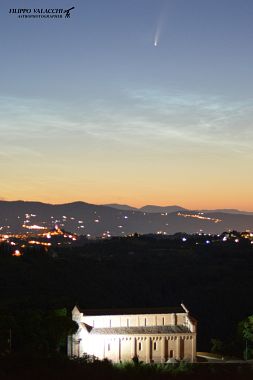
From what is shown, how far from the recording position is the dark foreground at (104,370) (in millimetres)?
37906

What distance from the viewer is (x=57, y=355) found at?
4112 cm

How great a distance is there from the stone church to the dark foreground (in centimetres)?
214

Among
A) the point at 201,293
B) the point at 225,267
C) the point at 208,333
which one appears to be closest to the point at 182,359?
the point at 208,333

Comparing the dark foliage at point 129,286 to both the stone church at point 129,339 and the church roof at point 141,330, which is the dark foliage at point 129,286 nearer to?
the stone church at point 129,339

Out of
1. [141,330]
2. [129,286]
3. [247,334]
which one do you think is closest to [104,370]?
[141,330]

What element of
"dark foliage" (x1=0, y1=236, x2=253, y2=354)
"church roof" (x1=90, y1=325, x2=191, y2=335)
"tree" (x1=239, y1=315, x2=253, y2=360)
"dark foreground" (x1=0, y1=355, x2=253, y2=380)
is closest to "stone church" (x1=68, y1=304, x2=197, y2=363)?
"church roof" (x1=90, y1=325, x2=191, y2=335)

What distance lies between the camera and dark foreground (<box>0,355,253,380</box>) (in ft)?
124

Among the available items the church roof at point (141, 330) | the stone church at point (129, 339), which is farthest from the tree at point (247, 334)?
the church roof at point (141, 330)

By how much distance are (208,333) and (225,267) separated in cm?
3729

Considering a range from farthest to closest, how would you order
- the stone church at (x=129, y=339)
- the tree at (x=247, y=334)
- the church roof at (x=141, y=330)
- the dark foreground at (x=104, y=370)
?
the tree at (x=247, y=334) < the church roof at (x=141, y=330) < the stone church at (x=129, y=339) < the dark foreground at (x=104, y=370)

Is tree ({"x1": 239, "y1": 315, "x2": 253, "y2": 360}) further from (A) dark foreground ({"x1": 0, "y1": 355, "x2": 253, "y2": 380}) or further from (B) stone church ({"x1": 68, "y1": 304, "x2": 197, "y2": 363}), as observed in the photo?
(A) dark foreground ({"x1": 0, "y1": 355, "x2": 253, "y2": 380})

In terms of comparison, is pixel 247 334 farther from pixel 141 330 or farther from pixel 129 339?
pixel 129 339

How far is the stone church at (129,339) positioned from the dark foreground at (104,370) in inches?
84.1

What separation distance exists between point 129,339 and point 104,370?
4.04 metres
